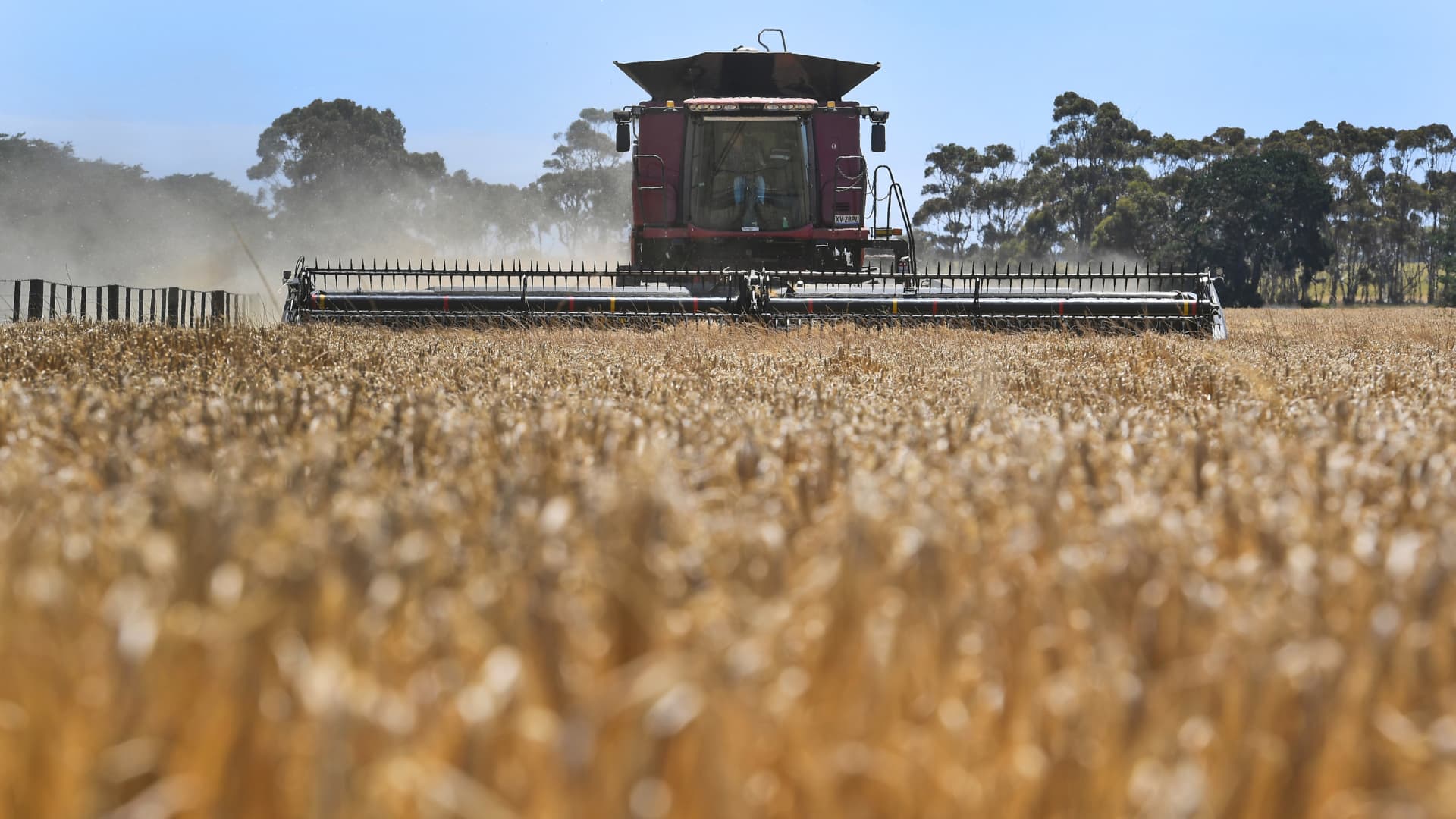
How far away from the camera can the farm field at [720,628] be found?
698mm

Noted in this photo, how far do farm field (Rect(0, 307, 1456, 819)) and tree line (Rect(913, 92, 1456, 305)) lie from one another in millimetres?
64784

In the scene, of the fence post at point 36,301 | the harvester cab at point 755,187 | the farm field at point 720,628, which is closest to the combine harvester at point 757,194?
the harvester cab at point 755,187

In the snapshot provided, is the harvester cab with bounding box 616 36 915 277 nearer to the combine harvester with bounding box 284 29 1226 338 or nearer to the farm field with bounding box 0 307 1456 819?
the combine harvester with bounding box 284 29 1226 338

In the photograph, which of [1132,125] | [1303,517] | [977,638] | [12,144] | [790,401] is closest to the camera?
[977,638]

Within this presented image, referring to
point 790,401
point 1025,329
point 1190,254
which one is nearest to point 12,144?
point 1190,254

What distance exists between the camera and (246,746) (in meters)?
0.73

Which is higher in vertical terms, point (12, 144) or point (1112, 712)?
point (12, 144)

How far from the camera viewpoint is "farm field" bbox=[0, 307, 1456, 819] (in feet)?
2.29

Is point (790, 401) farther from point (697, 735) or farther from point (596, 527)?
point (697, 735)

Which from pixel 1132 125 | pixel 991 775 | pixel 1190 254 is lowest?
pixel 991 775

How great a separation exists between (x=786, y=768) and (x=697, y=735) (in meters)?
0.07

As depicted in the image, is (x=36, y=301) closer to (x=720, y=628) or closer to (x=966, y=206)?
(x=720, y=628)

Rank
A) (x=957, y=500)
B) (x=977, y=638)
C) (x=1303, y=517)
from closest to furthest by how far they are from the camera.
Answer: (x=977, y=638) → (x=1303, y=517) → (x=957, y=500)

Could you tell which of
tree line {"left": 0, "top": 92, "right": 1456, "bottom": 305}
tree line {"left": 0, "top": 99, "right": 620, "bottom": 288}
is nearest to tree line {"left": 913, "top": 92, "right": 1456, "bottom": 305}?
tree line {"left": 0, "top": 92, "right": 1456, "bottom": 305}
